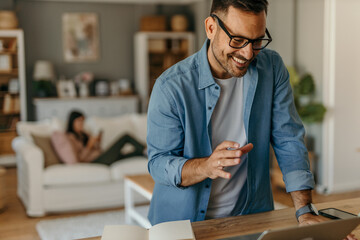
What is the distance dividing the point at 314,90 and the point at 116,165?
229 centimetres

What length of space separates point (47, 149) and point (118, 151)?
717 millimetres

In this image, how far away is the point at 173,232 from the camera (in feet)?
3.77

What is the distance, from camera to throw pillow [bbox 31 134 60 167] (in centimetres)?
448

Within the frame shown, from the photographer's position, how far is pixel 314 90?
501 cm

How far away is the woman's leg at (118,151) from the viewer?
15.5 ft

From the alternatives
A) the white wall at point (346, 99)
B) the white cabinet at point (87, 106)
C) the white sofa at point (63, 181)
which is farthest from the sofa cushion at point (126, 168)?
the white cabinet at point (87, 106)

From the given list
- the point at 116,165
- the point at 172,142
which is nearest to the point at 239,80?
the point at 172,142

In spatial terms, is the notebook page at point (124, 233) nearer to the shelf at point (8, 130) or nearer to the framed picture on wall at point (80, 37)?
the shelf at point (8, 130)

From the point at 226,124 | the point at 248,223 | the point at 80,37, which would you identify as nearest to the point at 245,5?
the point at 226,124

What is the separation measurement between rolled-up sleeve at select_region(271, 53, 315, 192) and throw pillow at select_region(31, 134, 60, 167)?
131 inches

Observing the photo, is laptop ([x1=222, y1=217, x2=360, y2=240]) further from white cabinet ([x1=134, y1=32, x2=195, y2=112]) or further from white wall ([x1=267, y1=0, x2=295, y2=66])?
white cabinet ([x1=134, y1=32, x2=195, y2=112])

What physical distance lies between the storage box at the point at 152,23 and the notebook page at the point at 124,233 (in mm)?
6609

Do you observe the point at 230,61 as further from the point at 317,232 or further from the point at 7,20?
the point at 7,20

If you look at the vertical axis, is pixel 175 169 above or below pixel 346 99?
above
